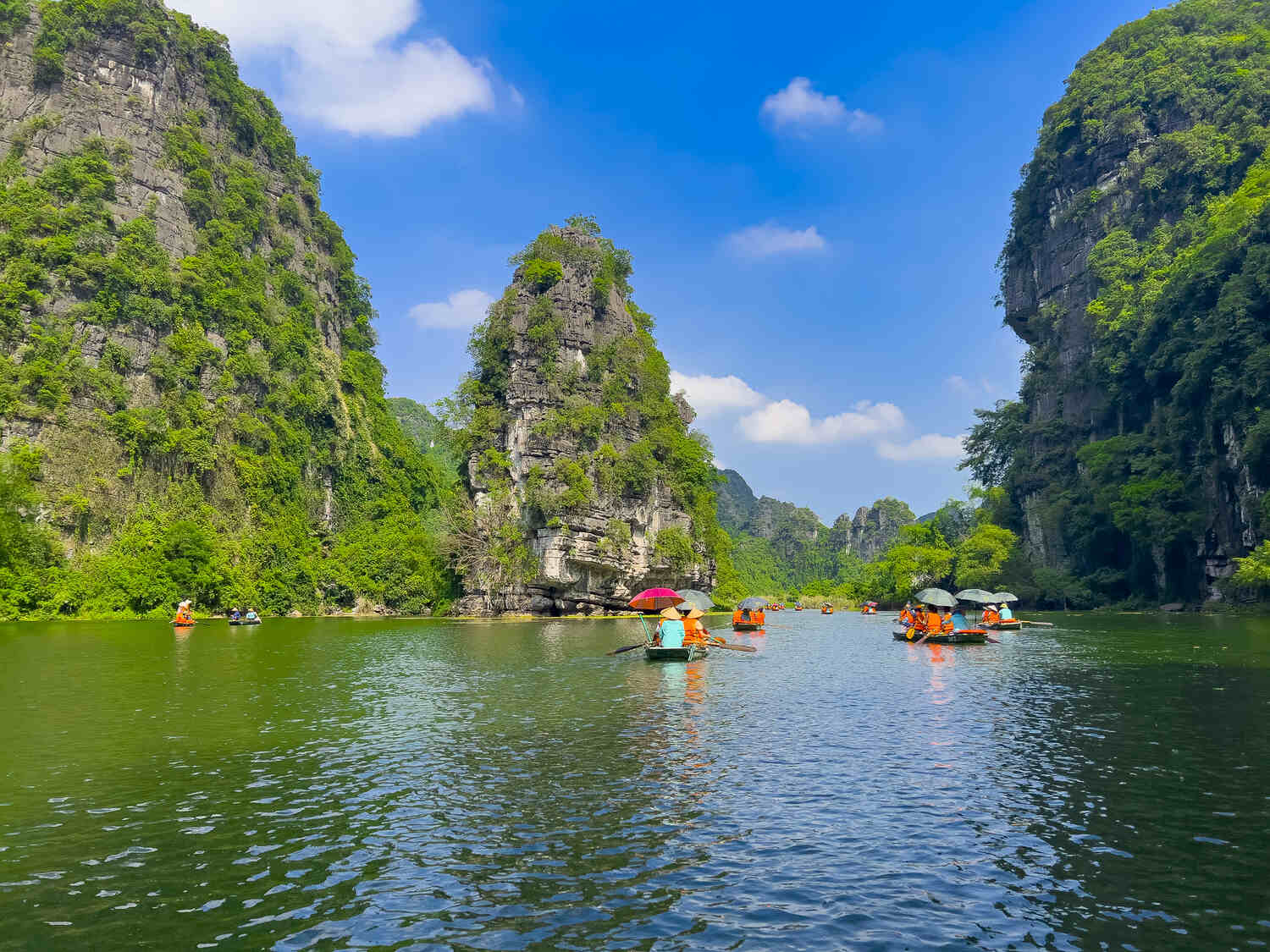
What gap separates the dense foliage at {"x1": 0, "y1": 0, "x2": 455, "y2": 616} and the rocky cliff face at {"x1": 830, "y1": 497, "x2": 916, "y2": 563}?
9658 centimetres

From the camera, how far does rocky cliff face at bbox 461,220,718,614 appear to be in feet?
194

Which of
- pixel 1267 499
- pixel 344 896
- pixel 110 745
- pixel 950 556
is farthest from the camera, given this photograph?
pixel 950 556

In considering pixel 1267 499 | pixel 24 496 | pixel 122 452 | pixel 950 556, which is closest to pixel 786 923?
pixel 1267 499

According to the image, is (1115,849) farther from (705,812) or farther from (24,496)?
(24,496)

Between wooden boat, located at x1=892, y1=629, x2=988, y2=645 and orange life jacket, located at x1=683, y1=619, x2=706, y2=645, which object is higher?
orange life jacket, located at x1=683, y1=619, x2=706, y2=645

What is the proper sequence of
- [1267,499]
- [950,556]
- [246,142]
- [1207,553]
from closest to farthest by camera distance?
1. [1267,499]
2. [1207,553]
3. [950,556]
4. [246,142]

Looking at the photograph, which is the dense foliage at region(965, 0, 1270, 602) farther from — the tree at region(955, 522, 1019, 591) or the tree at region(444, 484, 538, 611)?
the tree at region(444, 484, 538, 611)

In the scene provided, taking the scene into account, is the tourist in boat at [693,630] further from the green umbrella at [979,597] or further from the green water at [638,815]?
the green umbrella at [979,597]

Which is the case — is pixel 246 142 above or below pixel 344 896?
above

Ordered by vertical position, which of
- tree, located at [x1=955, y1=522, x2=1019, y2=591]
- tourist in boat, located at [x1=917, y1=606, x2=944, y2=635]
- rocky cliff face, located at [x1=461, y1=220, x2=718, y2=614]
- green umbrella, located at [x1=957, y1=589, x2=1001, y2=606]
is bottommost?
tourist in boat, located at [x1=917, y1=606, x2=944, y2=635]

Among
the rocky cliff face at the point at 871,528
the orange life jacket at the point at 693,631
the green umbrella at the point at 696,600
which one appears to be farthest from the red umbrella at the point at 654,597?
the rocky cliff face at the point at 871,528

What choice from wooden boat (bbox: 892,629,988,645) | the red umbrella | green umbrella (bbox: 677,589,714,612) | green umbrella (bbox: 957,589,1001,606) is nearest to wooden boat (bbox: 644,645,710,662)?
green umbrella (bbox: 677,589,714,612)

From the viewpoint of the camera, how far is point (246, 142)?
87.1 metres

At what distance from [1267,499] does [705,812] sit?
156 feet
